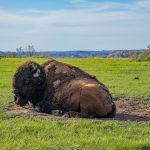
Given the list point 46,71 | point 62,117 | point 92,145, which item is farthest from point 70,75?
point 92,145

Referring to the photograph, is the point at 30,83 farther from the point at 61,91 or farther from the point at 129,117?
the point at 129,117

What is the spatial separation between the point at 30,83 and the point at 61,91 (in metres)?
0.95

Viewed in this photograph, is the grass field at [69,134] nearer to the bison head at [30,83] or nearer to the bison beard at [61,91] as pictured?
the bison beard at [61,91]

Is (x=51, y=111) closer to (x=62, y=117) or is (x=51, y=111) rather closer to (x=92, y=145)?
(x=62, y=117)

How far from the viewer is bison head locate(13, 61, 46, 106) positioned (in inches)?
475

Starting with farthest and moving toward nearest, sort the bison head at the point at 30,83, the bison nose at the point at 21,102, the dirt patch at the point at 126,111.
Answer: the bison nose at the point at 21,102, the bison head at the point at 30,83, the dirt patch at the point at 126,111

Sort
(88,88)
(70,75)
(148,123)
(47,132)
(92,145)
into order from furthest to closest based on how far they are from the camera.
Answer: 1. (70,75)
2. (88,88)
3. (148,123)
4. (47,132)
5. (92,145)

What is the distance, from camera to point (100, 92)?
1111 cm

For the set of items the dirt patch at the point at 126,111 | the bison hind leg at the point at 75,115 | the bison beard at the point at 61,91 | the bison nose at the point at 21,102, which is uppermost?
the bison beard at the point at 61,91

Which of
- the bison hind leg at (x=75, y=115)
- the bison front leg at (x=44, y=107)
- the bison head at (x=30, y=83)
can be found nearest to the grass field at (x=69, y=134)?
the bison hind leg at (x=75, y=115)

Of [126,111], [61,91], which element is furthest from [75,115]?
[126,111]

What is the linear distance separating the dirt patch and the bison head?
0.97 feet

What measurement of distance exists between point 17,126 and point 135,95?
720 cm

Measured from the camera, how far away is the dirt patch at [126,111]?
11211 millimetres
